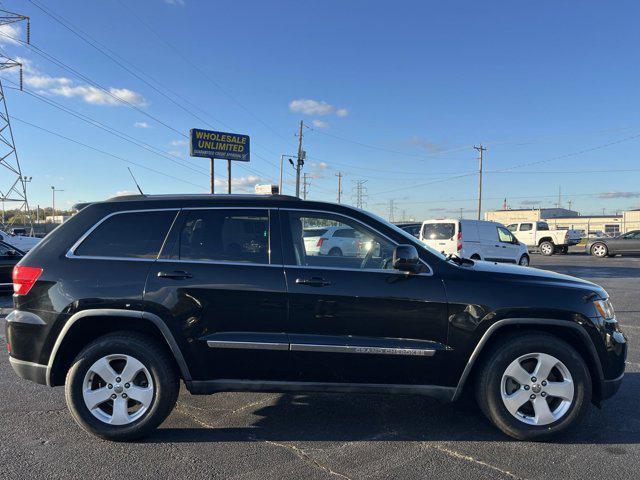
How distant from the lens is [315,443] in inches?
137

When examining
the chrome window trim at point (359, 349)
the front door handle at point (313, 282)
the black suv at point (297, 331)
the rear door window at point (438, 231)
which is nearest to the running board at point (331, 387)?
the black suv at point (297, 331)

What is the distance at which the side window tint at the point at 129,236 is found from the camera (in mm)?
3635

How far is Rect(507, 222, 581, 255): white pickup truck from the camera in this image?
25422 millimetres

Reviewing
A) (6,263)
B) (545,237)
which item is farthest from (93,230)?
(545,237)

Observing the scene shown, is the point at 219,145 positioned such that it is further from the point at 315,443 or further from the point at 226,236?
the point at 315,443

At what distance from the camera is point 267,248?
12.0 ft

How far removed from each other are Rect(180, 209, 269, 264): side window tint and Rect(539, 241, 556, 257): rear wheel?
84.4 feet

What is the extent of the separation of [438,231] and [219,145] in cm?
1792

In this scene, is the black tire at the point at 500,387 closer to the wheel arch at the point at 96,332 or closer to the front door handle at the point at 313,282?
the front door handle at the point at 313,282

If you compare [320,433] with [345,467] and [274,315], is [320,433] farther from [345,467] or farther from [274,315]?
[274,315]

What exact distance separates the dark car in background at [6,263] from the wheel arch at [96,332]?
7.67 metres

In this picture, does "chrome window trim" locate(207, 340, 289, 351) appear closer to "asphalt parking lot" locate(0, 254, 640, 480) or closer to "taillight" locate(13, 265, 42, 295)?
"asphalt parking lot" locate(0, 254, 640, 480)

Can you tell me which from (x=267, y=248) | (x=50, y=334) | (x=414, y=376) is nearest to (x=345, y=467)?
(x=414, y=376)

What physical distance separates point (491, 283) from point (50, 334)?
3394 mm
